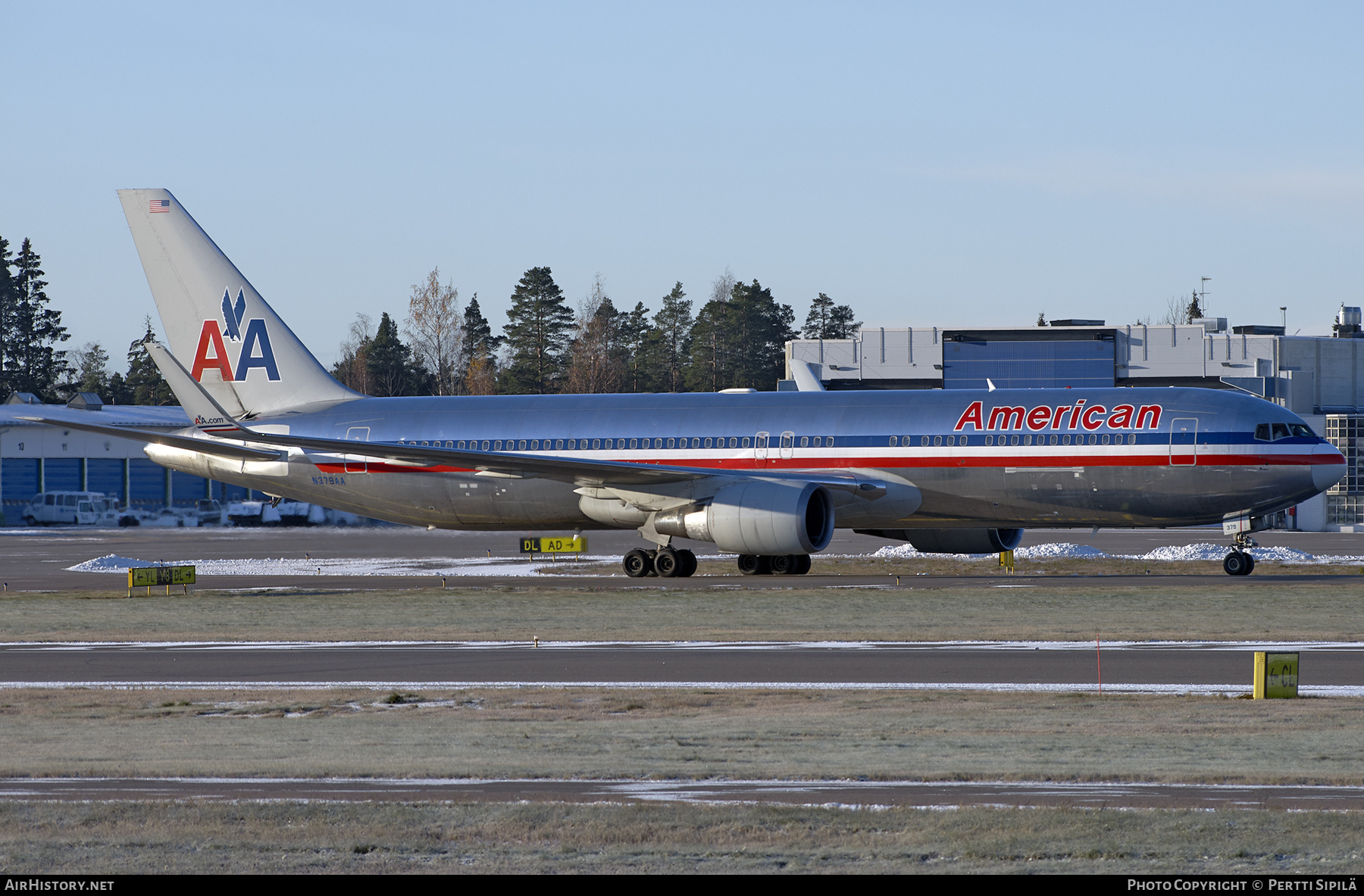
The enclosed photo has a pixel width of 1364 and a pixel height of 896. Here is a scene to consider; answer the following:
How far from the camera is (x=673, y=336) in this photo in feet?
445

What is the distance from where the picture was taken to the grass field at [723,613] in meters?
24.0

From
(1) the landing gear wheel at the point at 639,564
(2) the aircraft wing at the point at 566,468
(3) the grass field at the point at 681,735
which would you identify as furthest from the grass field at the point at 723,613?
(3) the grass field at the point at 681,735

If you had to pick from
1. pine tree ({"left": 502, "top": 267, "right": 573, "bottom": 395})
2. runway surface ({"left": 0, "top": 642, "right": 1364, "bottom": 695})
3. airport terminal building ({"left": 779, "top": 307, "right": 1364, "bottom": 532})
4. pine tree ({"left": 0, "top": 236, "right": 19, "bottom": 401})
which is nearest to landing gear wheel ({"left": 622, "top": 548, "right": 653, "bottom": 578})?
runway surface ({"left": 0, "top": 642, "right": 1364, "bottom": 695})

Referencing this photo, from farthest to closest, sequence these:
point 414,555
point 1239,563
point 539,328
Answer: point 539,328 → point 414,555 → point 1239,563

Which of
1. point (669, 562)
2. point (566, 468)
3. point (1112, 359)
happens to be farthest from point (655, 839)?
point (1112, 359)

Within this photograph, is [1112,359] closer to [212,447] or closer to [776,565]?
[776,565]

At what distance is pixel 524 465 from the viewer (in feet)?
116

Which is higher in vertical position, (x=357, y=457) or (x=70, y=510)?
(x=357, y=457)

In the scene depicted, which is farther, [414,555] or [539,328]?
[539,328]

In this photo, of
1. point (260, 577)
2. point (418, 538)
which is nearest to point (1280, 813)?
point (260, 577)

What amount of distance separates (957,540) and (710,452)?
6.44m

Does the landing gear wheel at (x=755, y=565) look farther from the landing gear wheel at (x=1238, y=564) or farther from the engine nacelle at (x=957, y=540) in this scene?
the landing gear wheel at (x=1238, y=564)

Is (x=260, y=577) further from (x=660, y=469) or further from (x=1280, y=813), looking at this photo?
(x=1280, y=813)

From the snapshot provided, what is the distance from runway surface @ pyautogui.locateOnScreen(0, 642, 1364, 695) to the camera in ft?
59.5
